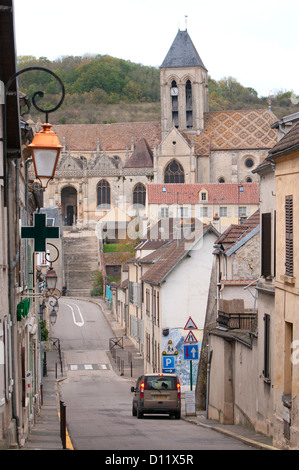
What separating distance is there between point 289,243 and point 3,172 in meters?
4.57

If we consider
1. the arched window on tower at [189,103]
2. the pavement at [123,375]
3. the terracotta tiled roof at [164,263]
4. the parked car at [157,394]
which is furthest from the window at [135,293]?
the arched window on tower at [189,103]

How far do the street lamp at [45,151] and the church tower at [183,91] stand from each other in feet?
275

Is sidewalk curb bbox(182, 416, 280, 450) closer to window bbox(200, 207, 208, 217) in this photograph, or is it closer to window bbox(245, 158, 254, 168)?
window bbox(200, 207, 208, 217)

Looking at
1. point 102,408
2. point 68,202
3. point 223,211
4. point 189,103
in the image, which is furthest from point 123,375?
point 68,202

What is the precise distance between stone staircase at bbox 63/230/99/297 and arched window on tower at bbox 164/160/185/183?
9615mm

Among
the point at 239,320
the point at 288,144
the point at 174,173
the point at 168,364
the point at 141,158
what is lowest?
the point at 168,364

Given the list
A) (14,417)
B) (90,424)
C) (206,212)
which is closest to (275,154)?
(14,417)

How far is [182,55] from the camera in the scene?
310ft

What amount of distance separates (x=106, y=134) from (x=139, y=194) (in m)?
15.4

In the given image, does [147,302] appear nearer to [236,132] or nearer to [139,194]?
[236,132]

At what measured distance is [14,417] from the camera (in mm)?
13031

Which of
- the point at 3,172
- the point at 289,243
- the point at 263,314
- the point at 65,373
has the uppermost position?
the point at 3,172
